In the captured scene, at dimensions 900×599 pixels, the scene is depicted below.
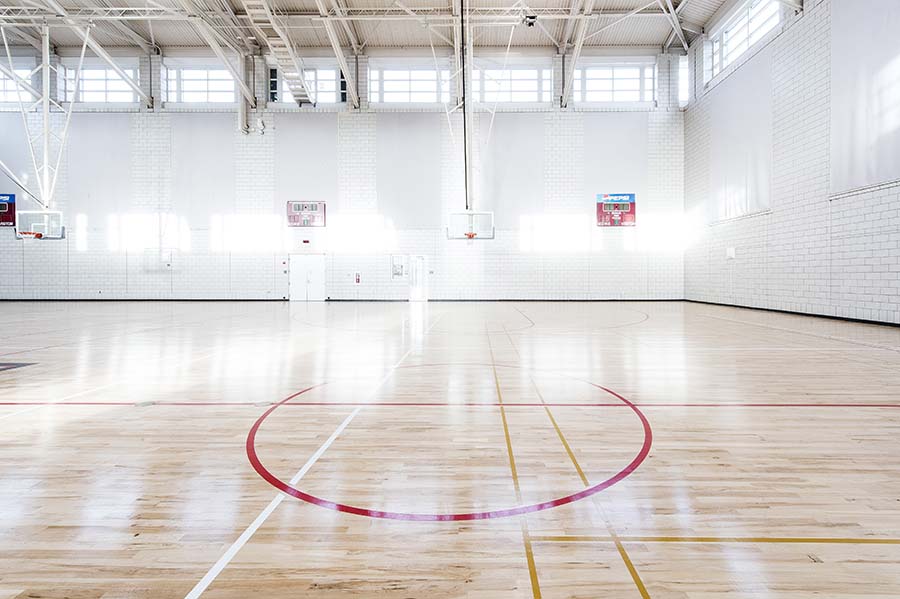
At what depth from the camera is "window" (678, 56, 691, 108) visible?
2072cm

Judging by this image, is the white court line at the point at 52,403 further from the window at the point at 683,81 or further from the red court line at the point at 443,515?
the window at the point at 683,81

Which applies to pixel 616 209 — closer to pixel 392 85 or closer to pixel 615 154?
pixel 615 154

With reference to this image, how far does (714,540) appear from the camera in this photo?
214 centimetres

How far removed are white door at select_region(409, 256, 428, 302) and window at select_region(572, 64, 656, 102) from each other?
31.6ft

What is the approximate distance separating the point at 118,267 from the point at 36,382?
62.8 ft

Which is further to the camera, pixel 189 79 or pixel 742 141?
pixel 189 79

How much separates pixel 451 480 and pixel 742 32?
20.0m

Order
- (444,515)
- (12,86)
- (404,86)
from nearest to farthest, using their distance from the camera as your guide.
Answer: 1. (444,515)
2. (12,86)
3. (404,86)

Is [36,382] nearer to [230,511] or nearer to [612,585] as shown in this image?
[230,511]

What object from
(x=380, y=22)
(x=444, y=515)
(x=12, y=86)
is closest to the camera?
(x=444, y=515)

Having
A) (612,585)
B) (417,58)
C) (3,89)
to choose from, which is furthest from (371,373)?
(3,89)

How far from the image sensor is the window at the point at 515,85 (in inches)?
830

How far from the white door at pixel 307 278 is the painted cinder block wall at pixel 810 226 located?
16213 millimetres

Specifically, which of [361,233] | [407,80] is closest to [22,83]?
[361,233]
